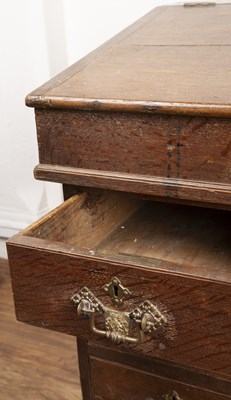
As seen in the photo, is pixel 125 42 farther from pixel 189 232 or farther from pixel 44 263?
pixel 44 263

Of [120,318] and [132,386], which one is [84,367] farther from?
[120,318]

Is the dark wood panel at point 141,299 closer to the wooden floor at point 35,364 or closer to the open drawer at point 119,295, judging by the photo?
the open drawer at point 119,295

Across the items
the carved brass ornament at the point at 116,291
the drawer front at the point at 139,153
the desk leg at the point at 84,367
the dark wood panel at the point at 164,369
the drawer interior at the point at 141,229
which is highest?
the drawer front at the point at 139,153

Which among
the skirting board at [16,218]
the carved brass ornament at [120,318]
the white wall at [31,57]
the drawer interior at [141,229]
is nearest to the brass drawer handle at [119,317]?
the carved brass ornament at [120,318]

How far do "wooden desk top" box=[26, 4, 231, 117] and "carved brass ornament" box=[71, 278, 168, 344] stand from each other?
0.83ft

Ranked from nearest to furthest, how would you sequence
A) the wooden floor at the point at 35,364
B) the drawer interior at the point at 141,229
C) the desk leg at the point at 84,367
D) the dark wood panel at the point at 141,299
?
the dark wood panel at the point at 141,299, the drawer interior at the point at 141,229, the desk leg at the point at 84,367, the wooden floor at the point at 35,364

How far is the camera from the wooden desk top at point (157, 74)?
0.75 meters

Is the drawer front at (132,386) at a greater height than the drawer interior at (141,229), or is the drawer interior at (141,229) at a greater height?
the drawer interior at (141,229)

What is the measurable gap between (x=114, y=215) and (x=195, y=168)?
0.31m

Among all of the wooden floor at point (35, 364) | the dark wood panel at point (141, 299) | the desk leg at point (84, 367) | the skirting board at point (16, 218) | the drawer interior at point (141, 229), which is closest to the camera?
the dark wood panel at point (141, 299)

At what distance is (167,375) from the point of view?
942 millimetres

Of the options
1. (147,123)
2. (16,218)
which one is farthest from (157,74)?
(16,218)

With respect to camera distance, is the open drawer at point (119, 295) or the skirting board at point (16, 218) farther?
the skirting board at point (16, 218)

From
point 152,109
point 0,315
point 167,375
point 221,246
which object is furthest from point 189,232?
point 0,315
